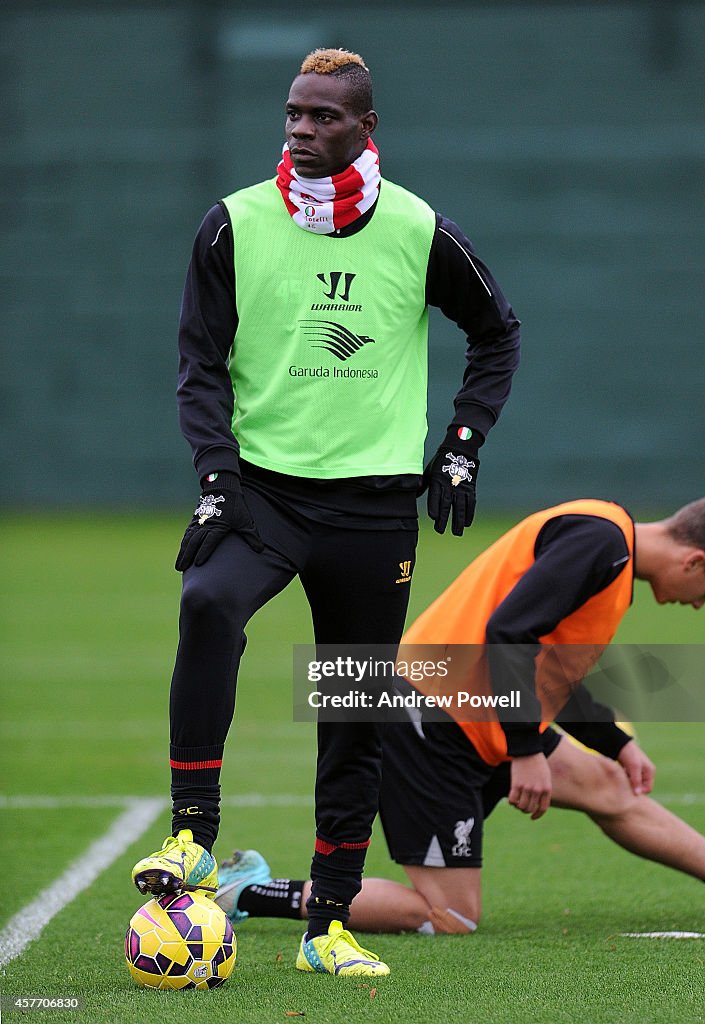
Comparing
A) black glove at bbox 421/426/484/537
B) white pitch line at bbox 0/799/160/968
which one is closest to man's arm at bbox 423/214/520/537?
black glove at bbox 421/426/484/537

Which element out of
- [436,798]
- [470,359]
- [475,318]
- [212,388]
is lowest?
[436,798]

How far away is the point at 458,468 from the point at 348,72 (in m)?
1.04

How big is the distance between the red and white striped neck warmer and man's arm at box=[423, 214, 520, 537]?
0.23 meters

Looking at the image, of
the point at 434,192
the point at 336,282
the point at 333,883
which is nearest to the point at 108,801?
the point at 333,883

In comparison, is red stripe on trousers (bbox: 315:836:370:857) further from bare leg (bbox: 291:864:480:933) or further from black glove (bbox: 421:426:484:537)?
black glove (bbox: 421:426:484:537)

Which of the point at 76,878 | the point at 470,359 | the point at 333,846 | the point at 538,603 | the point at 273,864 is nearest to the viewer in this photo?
the point at 333,846

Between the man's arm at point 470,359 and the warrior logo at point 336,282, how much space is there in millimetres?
235

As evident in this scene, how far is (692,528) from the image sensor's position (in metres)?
4.30

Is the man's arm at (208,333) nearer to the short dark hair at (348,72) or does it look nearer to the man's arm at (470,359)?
the short dark hair at (348,72)

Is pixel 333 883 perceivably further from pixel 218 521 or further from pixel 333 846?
pixel 218 521

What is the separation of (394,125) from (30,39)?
451 centimetres

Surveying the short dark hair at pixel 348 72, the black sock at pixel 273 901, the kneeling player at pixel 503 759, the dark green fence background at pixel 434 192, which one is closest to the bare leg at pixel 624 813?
the kneeling player at pixel 503 759

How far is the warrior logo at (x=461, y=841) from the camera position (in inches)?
184

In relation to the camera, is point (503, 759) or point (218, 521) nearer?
point (218, 521)
